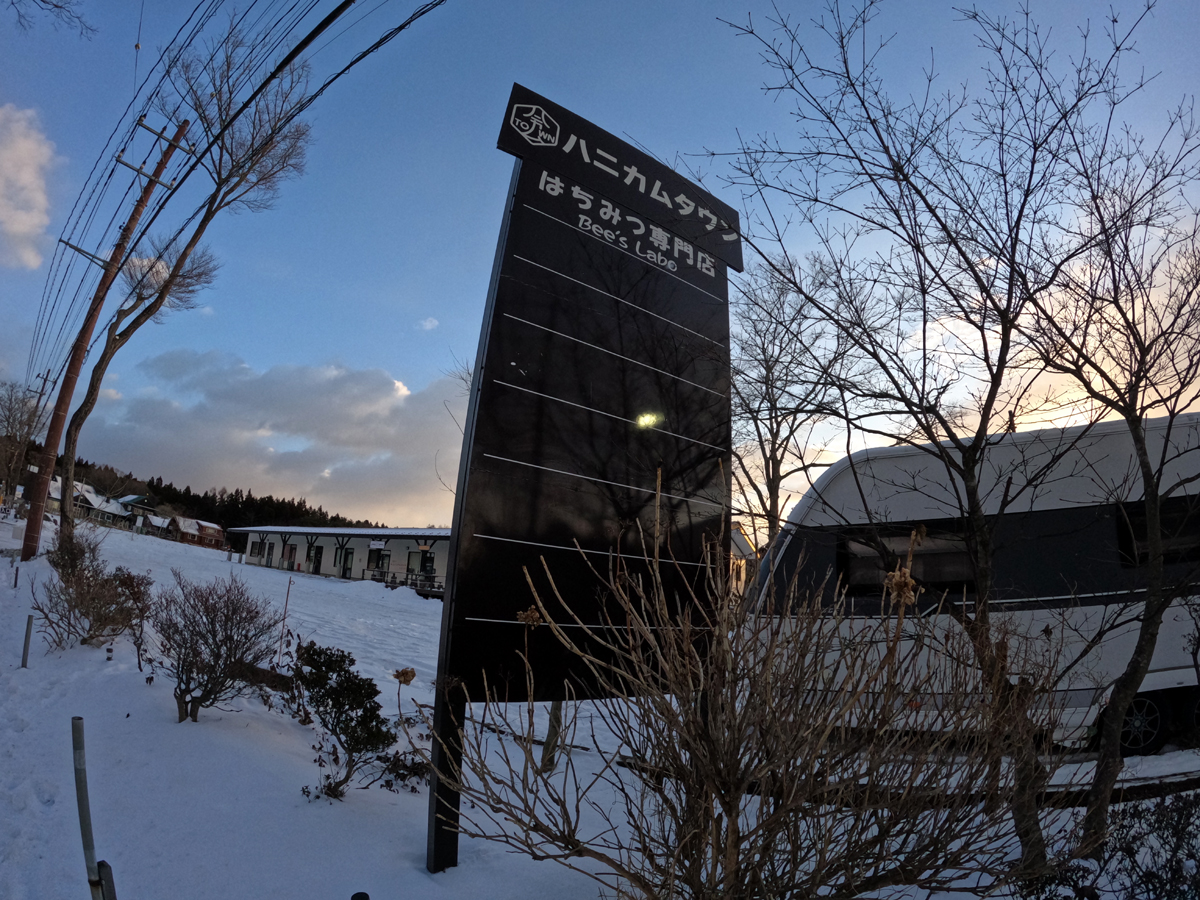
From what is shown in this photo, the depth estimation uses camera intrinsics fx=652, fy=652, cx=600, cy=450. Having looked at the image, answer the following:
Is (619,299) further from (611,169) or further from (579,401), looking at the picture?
(611,169)

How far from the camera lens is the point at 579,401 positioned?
533 centimetres

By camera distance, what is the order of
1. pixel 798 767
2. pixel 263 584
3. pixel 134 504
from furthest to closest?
pixel 134 504 < pixel 263 584 < pixel 798 767

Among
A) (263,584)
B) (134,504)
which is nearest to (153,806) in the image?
(263,584)

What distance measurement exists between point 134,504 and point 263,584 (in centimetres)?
6655

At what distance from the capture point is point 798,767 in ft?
7.25

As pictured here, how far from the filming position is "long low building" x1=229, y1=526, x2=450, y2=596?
118ft

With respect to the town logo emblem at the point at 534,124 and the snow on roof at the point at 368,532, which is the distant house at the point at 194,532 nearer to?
the snow on roof at the point at 368,532

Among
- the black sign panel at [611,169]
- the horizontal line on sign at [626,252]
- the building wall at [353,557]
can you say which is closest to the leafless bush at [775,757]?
the black sign panel at [611,169]

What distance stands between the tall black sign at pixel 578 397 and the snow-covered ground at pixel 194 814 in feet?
1.98

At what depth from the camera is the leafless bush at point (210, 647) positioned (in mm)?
6527

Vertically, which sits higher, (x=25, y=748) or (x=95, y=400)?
(x=95, y=400)

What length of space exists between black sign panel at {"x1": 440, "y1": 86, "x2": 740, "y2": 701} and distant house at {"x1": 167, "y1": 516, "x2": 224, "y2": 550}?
63991 mm

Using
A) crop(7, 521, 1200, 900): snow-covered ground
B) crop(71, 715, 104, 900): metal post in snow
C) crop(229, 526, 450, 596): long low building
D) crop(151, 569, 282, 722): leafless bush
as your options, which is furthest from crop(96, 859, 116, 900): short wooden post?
crop(229, 526, 450, 596): long low building

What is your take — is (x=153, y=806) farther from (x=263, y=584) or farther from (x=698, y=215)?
(x=263, y=584)
